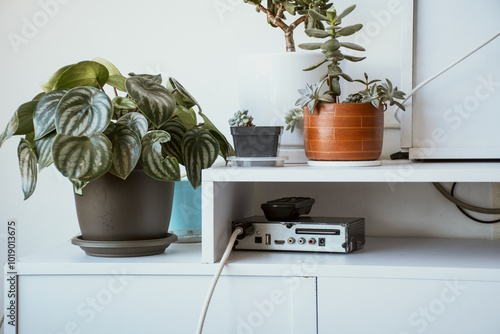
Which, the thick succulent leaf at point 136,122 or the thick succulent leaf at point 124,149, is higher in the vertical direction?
the thick succulent leaf at point 136,122

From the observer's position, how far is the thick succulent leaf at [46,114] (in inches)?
38.6

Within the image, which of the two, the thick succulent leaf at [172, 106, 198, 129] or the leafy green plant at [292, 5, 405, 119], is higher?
the leafy green plant at [292, 5, 405, 119]

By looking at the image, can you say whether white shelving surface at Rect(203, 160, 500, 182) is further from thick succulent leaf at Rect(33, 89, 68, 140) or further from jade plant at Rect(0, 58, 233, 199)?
thick succulent leaf at Rect(33, 89, 68, 140)

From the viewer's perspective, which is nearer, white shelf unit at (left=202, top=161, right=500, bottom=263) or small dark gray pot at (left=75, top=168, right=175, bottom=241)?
white shelf unit at (left=202, top=161, right=500, bottom=263)

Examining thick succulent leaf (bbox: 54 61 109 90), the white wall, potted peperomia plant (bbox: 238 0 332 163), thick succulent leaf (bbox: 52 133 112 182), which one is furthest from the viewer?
the white wall

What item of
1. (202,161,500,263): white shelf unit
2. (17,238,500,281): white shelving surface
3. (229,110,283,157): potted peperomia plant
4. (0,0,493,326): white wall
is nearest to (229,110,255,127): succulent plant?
(229,110,283,157): potted peperomia plant

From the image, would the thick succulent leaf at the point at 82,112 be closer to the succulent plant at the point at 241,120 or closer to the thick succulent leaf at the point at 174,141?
the thick succulent leaf at the point at 174,141

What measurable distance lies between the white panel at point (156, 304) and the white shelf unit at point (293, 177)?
0.07 metres

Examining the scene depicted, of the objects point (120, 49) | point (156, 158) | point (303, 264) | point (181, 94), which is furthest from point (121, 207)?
point (120, 49)

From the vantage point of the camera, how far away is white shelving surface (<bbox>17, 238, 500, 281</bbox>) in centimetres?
96

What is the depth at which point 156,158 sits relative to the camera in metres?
1.01

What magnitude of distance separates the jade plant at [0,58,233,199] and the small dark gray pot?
4 cm

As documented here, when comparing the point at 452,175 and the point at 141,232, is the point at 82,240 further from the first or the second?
the point at 452,175

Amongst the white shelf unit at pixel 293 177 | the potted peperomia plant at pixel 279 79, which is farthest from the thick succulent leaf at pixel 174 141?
the potted peperomia plant at pixel 279 79
